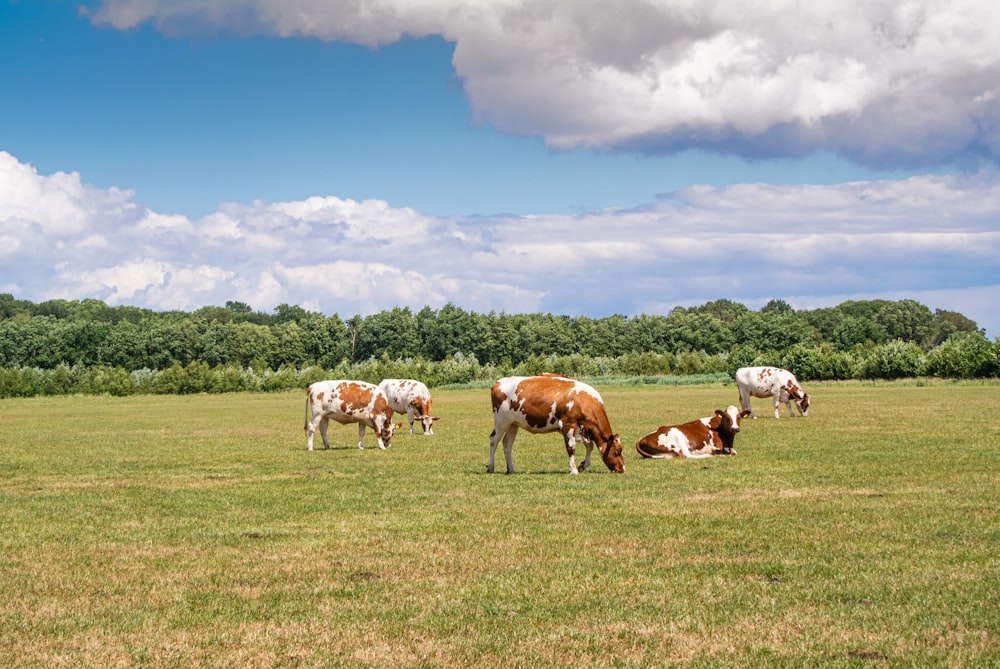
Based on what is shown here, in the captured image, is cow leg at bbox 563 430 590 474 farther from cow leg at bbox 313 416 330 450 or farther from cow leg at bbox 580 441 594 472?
cow leg at bbox 313 416 330 450

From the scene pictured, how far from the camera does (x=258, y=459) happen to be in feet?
82.2

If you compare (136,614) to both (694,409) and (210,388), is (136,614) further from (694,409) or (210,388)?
(210,388)

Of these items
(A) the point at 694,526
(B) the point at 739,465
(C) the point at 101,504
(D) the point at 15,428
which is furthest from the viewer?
(D) the point at 15,428

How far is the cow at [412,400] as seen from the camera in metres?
34.9

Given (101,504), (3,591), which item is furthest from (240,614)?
(101,504)

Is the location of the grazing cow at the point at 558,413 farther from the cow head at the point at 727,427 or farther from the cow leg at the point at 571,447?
the cow head at the point at 727,427

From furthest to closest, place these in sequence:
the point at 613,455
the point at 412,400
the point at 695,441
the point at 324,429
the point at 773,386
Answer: the point at 773,386
the point at 412,400
the point at 324,429
the point at 695,441
the point at 613,455

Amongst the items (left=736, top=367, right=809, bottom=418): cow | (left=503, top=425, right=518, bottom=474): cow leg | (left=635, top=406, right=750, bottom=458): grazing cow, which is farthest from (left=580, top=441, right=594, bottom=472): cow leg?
(left=736, top=367, right=809, bottom=418): cow

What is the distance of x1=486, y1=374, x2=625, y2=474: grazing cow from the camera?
1994cm

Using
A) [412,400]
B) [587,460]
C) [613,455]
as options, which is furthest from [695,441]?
[412,400]

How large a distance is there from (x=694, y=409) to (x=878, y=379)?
159 feet

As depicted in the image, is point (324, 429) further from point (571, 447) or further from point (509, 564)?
point (509, 564)

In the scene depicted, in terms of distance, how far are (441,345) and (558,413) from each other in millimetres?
140488

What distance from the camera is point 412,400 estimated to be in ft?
119
